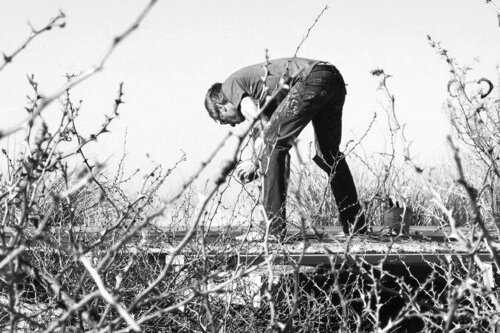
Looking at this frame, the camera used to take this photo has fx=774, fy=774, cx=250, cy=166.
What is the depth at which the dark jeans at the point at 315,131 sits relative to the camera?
529 centimetres

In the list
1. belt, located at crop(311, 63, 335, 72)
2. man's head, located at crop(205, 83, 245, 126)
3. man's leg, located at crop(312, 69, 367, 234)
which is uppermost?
belt, located at crop(311, 63, 335, 72)

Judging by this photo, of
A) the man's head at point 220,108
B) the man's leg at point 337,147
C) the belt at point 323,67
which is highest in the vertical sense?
the belt at point 323,67

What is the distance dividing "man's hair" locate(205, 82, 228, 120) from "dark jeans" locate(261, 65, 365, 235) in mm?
538

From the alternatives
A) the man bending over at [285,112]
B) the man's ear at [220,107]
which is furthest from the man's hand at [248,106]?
the man's ear at [220,107]

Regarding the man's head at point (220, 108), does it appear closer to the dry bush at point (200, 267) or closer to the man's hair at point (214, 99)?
the man's hair at point (214, 99)

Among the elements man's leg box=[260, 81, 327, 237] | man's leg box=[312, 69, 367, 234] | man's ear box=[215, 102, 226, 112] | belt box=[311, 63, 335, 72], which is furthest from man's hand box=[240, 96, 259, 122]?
man's leg box=[312, 69, 367, 234]

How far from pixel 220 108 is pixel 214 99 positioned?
0.10 m

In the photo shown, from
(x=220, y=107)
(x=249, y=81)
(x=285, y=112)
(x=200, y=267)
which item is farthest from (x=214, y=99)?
(x=200, y=267)

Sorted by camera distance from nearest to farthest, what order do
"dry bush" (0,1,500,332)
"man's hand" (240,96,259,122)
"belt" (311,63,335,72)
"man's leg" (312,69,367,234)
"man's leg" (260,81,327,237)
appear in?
"dry bush" (0,1,500,332)
"man's leg" (260,81,327,237)
"man's hand" (240,96,259,122)
"belt" (311,63,335,72)
"man's leg" (312,69,367,234)

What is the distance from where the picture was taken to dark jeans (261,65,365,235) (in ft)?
17.4

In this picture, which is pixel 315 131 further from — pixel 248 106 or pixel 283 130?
pixel 248 106

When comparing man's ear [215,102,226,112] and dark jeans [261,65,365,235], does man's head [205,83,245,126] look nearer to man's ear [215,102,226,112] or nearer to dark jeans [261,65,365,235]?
man's ear [215,102,226,112]

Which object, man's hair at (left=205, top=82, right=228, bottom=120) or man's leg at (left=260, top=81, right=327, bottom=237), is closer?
man's leg at (left=260, top=81, right=327, bottom=237)

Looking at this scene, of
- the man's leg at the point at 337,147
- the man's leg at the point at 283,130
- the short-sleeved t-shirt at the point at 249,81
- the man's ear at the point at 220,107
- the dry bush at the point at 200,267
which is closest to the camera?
the dry bush at the point at 200,267
